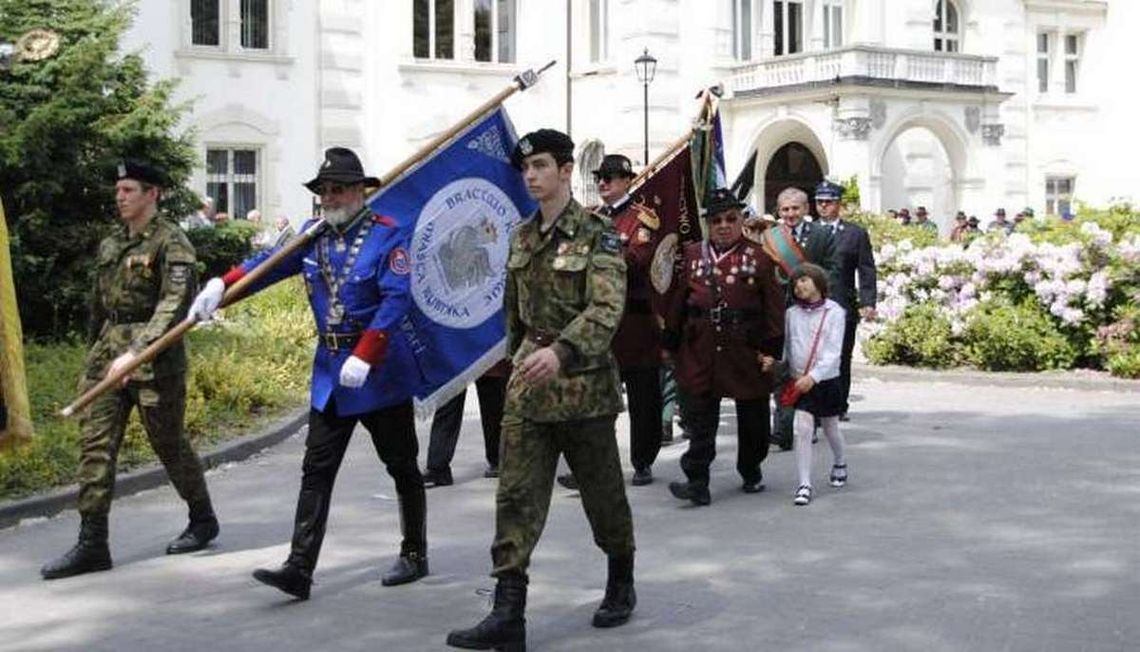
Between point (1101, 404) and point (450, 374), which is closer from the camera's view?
point (450, 374)

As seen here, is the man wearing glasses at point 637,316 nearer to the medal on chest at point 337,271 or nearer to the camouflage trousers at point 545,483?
the medal on chest at point 337,271

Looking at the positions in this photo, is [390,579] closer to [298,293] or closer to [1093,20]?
[298,293]

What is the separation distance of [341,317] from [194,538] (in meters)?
1.90

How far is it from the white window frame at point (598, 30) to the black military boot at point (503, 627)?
102 feet

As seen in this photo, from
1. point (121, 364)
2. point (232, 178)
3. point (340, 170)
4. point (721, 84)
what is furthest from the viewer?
point (232, 178)

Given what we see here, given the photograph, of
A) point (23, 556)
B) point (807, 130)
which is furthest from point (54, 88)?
point (807, 130)

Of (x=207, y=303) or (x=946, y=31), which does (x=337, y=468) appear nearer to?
(x=207, y=303)

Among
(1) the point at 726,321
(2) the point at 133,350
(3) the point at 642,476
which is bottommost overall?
(3) the point at 642,476

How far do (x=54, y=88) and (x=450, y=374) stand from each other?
393 inches

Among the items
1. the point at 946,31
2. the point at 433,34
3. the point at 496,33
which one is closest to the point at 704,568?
the point at 433,34

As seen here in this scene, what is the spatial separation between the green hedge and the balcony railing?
18.1 meters

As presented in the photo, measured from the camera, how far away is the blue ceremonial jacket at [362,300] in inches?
294

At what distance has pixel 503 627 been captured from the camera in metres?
6.46

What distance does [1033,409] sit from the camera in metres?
14.9
